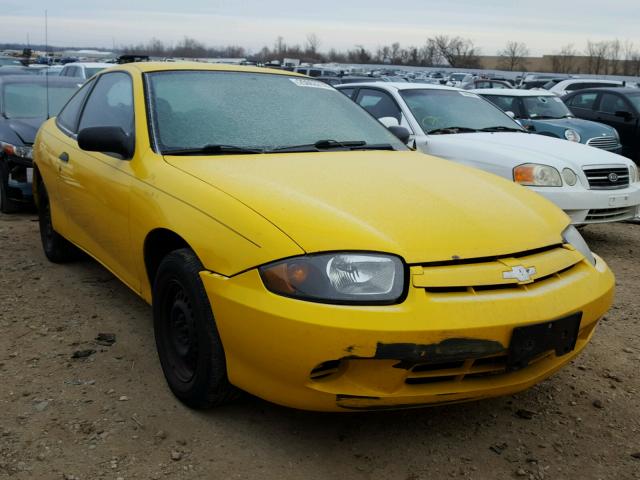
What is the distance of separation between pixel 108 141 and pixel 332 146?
113cm

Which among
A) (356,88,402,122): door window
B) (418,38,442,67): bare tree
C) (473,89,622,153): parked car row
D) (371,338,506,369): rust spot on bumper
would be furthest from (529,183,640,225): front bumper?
(418,38,442,67): bare tree

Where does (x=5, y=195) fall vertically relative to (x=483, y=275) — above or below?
below

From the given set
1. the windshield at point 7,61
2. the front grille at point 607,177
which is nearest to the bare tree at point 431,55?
the windshield at point 7,61

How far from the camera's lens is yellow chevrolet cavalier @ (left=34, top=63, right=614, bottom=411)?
2246 millimetres

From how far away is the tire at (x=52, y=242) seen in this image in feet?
15.9

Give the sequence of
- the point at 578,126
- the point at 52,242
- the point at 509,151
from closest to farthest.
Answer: the point at 52,242 → the point at 509,151 → the point at 578,126

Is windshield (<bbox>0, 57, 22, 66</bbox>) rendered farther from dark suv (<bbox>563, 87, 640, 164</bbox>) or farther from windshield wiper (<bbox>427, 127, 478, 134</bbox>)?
windshield wiper (<bbox>427, 127, 478, 134</bbox>)

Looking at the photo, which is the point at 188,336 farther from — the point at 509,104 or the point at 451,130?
the point at 509,104

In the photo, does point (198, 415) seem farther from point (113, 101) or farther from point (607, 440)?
point (113, 101)

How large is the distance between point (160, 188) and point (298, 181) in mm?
632

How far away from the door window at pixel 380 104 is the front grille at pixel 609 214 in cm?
214

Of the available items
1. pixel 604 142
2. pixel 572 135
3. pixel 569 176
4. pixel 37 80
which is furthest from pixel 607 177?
pixel 37 80

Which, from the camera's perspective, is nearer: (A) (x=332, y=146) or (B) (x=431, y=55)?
(A) (x=332, y=146)

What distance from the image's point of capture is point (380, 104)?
707 cm
